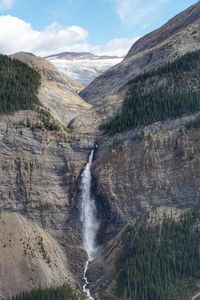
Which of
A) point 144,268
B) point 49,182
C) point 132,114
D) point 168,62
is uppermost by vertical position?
point 168,62

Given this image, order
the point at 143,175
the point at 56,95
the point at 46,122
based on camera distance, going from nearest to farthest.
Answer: the point at 143,175 < the point at 46,122 < the point at 56,95

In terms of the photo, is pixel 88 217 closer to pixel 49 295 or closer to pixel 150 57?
pixel 49 295

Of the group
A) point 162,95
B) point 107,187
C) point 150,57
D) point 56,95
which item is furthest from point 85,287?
point 150,57

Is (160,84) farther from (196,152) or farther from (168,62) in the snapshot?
(196,152)

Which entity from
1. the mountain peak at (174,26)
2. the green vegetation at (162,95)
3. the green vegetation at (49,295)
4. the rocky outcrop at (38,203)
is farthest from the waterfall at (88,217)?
the mountain peak at (174,26)

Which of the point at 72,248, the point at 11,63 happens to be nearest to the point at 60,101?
the point at 11,63

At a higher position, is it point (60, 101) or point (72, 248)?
point (60, 101)
